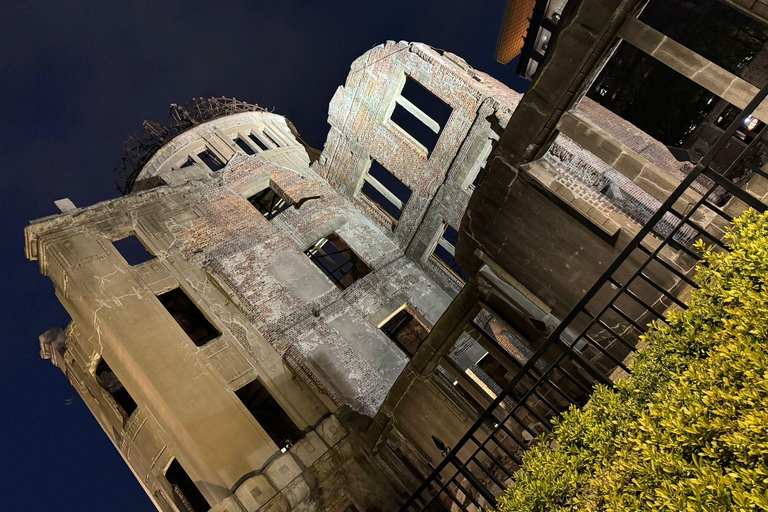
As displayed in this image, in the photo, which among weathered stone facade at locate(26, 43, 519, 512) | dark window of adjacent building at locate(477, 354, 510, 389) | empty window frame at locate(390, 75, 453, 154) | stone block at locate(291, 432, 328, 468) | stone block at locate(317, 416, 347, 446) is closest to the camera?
stone block at locate(291, 432, 328, 468)

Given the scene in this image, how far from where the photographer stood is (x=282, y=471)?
7770mm

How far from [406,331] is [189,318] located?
543 centimetres

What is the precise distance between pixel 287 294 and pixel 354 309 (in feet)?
4.89

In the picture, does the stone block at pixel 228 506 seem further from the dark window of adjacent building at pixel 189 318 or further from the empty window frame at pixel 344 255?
the empty window frame at pixel 344 255

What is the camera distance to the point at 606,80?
10664 mm


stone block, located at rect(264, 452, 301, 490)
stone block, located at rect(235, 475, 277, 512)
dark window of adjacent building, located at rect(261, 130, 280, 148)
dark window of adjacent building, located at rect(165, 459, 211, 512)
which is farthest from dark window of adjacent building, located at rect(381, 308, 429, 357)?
stone block, located at rect(235, 475, 277, 512)

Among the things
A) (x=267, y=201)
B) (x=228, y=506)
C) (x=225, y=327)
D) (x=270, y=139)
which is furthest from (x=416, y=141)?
(x=228, y=506)

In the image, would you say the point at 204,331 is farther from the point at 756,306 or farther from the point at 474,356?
the point at 756,306

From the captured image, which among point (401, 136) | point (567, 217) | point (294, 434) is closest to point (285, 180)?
point (401, 136)

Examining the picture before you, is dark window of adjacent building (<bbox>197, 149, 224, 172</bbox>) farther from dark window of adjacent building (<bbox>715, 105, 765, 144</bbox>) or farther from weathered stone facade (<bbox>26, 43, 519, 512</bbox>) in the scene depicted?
dark window of adjacent building (<bbox>715, 105, 765, 144</bbox>)

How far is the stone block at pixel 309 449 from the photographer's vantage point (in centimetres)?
799

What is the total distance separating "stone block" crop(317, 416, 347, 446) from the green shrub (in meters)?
4.79

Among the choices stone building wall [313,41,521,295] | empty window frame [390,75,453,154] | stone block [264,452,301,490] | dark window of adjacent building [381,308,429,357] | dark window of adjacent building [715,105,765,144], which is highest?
empty window frame [390,75,453,154]

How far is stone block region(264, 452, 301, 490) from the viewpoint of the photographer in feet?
25.2
